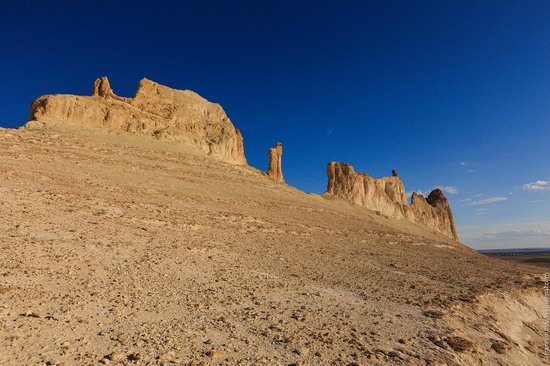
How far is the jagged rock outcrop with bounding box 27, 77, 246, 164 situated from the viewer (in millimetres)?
39156

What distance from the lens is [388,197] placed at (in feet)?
268

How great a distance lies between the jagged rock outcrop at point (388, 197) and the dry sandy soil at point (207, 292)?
49.3 m

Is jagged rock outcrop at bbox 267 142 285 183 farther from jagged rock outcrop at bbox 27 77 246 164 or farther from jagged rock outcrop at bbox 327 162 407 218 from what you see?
jagged rock outcrop at bbox 327 162 407 218

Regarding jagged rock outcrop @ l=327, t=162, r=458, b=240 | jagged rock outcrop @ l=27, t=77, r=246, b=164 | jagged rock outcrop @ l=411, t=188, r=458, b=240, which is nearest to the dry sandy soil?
jagged rock outcrop @ l=27, t=77, r=246, b=164

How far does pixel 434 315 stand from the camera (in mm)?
9750

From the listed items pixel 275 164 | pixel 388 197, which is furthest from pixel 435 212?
pixel 275 164

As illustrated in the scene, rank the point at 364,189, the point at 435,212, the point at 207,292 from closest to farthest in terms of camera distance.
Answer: the point at 207,292, the point at 364,189, the point at 435,212

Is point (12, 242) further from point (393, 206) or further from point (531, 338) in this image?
point (393, 206)

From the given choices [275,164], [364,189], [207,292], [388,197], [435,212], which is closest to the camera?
[207,292]

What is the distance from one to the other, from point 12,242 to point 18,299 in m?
4.26

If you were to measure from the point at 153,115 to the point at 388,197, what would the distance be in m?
55.0

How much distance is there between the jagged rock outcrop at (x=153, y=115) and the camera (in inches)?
1542

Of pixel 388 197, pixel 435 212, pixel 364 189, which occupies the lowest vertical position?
pixel 435 212

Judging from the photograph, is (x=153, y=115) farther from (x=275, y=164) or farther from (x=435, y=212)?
(x=435, y=212)
